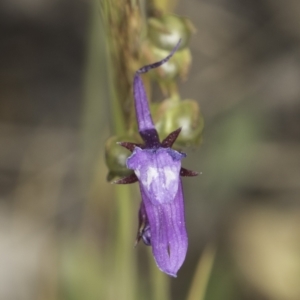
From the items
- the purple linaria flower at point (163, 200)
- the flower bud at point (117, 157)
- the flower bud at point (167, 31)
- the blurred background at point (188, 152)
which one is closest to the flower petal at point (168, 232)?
the purple linaria flower at point (163, 200)

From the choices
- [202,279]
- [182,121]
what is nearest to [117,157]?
[182,121]

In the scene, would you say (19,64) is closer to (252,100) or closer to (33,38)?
(33,38)

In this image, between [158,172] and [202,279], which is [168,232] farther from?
[202,279]

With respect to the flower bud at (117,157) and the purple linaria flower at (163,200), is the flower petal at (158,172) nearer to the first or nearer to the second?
the purple linaria flower at (163,200)

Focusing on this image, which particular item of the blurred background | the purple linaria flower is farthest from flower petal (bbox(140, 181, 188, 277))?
the blurred background

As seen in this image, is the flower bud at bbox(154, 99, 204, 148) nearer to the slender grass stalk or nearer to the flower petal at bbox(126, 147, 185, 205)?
the flower petal at bbox(126, 147, 185, 205)
